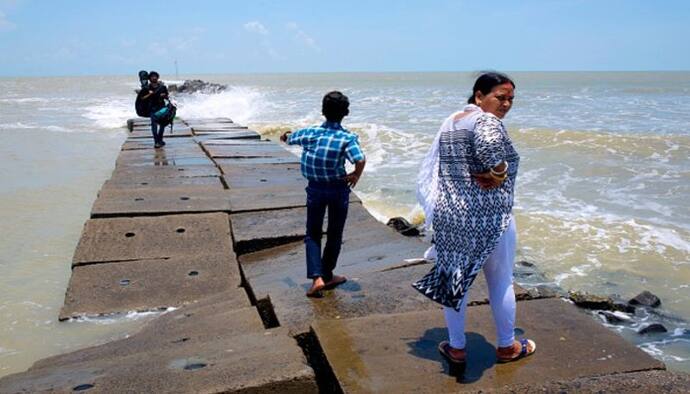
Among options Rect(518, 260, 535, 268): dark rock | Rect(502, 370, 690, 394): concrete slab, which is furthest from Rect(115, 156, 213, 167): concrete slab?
Rect(502, 370, 690, 394): concrete slab

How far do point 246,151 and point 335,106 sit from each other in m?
7.44

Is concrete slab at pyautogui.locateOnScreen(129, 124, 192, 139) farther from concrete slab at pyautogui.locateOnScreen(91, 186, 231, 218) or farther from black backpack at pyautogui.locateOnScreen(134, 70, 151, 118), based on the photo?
concrete slab at pyautogui.locateOnScreen(91, 186, 231, 218)

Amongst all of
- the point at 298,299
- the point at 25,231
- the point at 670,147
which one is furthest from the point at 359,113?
the point at 298,299

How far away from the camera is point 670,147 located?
15.5 m

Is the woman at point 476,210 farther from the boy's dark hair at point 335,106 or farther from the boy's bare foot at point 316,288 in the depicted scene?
the boy's bare foot at point 316,288

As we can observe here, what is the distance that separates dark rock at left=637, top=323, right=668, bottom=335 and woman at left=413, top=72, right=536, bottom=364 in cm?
268

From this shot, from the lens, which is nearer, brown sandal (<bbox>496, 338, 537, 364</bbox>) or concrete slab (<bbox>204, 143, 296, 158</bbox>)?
brown sandal (<bbox>496, 338, 537, 364</bbox>)

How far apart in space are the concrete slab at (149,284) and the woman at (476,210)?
177cm

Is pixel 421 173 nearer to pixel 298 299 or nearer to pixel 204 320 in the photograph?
pixel 298 299

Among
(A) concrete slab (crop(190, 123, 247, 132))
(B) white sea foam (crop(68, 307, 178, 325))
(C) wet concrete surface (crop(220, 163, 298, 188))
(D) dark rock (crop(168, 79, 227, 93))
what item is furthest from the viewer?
(D) dark rock (crop(168, 79, 227, 93))

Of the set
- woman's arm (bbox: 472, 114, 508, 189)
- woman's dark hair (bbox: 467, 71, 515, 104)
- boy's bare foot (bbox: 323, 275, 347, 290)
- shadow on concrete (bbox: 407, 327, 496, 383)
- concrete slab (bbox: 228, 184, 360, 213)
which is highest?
woman's dark hair (bbox: 467, 71, 515, 104)

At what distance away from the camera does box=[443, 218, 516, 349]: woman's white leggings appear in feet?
8.51

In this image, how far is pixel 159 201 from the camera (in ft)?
21.2

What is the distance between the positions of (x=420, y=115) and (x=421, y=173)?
23.7 meters
